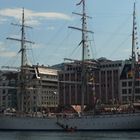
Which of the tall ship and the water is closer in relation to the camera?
the water

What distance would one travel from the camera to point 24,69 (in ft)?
453

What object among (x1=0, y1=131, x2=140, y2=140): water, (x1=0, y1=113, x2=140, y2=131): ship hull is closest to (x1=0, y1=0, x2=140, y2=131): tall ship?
(x1=0, y1=113, x2=140, y2=131): ship hull

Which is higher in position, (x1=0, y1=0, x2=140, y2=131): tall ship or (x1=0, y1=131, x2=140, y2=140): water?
(x1=0, y1=0, x2=140, y2=131): tall ship

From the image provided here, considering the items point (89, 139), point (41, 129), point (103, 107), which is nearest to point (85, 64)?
point (103, 107)

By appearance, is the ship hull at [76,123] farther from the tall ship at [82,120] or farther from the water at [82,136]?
the water at [82,136]

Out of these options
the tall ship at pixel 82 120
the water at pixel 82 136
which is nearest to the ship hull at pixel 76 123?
the tall ship at pixel 82 120

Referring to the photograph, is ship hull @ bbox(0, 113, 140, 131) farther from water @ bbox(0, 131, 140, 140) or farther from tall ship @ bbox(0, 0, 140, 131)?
water @ bbox(0, 131, 140, 140)

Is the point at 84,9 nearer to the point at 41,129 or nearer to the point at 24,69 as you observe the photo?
the point at 24,69

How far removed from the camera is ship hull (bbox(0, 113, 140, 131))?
109 m

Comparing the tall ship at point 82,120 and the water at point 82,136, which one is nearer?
the water at point 82,136

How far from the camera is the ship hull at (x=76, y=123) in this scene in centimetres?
10912

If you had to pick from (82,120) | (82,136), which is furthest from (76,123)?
(82,136)

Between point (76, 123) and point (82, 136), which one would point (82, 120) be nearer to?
point (76, 123)

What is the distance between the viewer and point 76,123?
117062 millimetres
